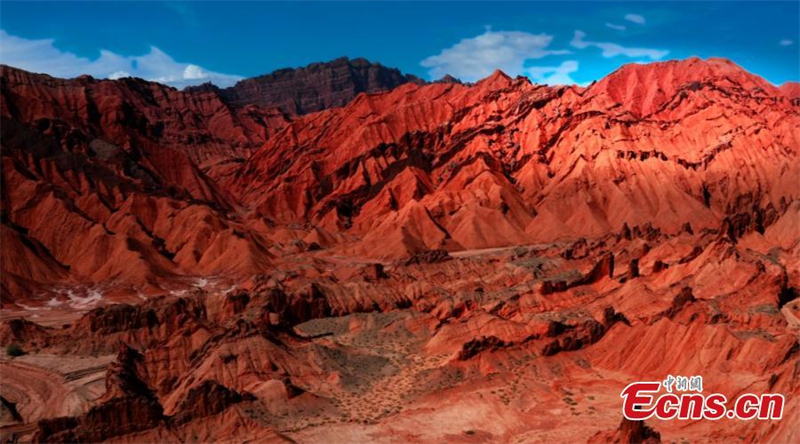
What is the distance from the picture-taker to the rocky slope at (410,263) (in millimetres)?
41438

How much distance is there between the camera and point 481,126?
477 ft

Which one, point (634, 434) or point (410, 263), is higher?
point (410, 263)

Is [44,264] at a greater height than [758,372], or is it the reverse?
[44,264]

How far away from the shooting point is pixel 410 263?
8625 centimetres

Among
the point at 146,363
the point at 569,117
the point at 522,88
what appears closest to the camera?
the point at 146,363

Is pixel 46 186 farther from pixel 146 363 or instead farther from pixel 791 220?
pixel 791 220

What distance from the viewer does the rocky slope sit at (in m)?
41.4

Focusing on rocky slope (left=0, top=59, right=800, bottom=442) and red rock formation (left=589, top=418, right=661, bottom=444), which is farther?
rocky slope (left=0, top=59, right=800, bottom=442)

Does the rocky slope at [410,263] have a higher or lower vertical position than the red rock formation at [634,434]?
higher

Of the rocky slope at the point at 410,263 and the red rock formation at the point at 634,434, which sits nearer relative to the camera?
the red rock formation at the point at 634,434

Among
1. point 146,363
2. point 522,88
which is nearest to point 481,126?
point 522,88

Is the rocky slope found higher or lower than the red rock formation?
higher

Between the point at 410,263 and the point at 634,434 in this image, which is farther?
the point at 410,263

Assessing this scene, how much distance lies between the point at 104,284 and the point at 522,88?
94147 mm
